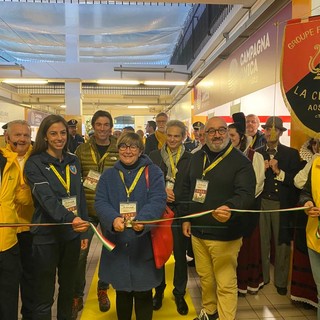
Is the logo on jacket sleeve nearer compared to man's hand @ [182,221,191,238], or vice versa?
the logo on jacket sleeve

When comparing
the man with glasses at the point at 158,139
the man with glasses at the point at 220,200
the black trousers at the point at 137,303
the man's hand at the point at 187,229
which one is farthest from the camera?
the man with glasses at the point at 158,139

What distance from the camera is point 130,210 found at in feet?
6.67

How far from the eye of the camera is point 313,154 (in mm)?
2619

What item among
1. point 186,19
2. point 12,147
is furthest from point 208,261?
point 186,19

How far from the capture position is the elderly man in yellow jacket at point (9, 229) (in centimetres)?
195

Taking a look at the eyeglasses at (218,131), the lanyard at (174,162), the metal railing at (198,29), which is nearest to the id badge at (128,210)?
the eyeglasses at (218,131)

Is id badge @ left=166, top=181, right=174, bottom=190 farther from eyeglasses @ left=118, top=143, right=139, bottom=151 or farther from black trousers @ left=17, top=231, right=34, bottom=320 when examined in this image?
black trousers @ left=17, top=231, right=34, bottom=320

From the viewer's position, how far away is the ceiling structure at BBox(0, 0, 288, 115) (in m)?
7.06

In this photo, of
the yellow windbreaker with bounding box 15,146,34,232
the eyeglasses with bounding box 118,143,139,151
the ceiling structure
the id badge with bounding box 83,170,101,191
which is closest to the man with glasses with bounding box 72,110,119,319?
the id badge with bounding box 83,170,101,191

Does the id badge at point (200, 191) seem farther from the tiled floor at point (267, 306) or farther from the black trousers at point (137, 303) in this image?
the tiled floor at point (267, 306)

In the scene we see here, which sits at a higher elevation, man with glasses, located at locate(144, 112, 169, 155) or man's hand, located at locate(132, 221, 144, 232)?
man with glasses, located at locate(144, 112, 169, 155)

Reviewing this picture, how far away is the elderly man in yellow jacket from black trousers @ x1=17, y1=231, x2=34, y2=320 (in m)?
0.28

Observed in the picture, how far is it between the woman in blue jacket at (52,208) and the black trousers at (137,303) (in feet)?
1.31

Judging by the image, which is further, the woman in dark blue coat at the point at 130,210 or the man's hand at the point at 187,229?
the man's hand at the point at 187,229
